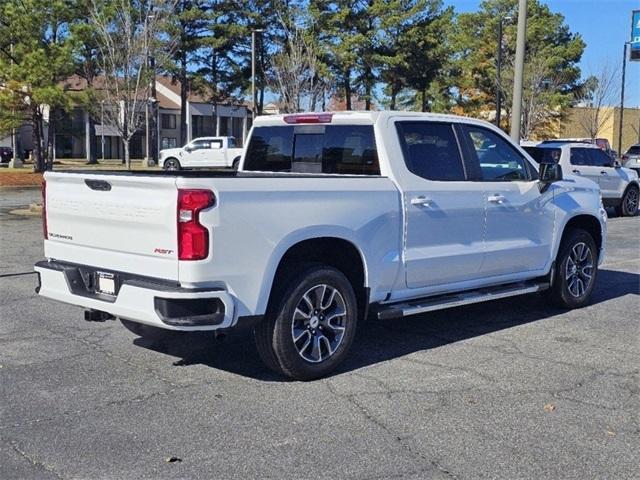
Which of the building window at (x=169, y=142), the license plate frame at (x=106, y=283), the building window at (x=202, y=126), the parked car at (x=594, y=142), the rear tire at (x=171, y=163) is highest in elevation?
the building window at (x=202, y=126)

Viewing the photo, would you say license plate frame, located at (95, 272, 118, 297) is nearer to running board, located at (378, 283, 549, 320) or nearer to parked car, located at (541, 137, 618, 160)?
running board, located at (378, 283, 549, 320)

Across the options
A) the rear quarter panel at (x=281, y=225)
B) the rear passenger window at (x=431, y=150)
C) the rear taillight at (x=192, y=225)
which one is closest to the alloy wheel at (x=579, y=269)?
the rear passenger window at (x=431, y=150)

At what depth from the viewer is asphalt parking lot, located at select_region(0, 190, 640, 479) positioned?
403 centimetres

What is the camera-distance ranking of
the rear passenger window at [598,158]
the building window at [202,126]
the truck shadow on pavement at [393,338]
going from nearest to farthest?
the truck shadow on pavement at [393,338], the rear passenger window at [598,158], the building window at [202,126]

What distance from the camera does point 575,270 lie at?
7.95m

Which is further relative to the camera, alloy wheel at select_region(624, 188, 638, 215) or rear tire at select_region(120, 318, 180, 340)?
alloy wheel at select_region(624, 188, 638, 215)

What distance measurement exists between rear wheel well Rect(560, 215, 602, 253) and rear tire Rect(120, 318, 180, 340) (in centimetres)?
427

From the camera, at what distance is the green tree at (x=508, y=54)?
4684 centimetres

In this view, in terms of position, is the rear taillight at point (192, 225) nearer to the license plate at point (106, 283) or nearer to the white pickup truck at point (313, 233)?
the white pickup truck at point (313, 233)

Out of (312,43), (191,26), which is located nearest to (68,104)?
(312,43)

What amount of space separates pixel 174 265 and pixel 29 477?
1.50m

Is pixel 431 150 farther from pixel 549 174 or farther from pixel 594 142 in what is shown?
pixel 594 142

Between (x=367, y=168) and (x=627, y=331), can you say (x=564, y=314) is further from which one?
(x=367, y=168)

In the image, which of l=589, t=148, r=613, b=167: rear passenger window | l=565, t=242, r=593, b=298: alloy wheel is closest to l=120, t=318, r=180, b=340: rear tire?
l=565, t=242, r=593, b=298: alloy wheel
